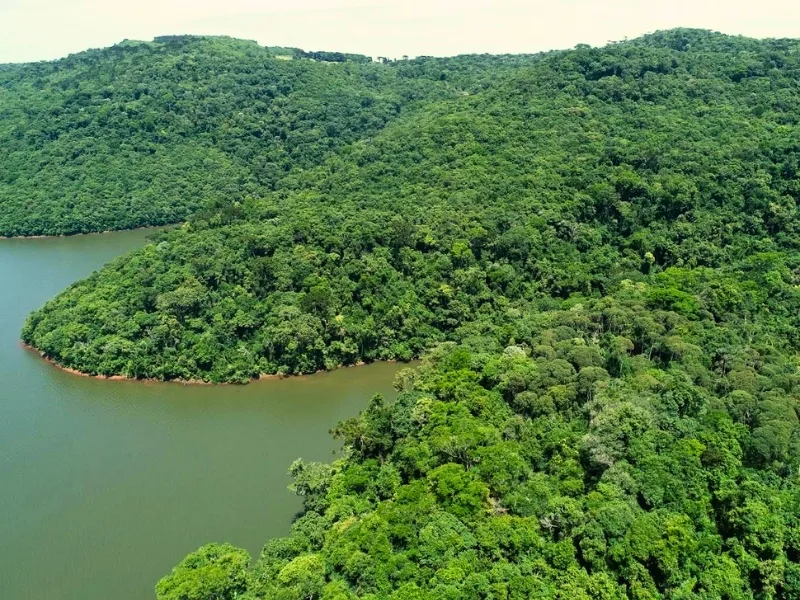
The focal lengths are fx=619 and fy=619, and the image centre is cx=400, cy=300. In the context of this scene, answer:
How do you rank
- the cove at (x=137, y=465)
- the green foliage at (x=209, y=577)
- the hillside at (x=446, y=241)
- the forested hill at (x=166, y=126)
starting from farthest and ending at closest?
1. the forested hill at (x=166, y=126)
2. the hillside at (x=446, y=241)
3. the cove at (x=137, y=465)
4. the green foliage at (x=209, y=577)

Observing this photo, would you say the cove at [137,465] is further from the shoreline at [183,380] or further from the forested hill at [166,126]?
the forested hill at [166,126]

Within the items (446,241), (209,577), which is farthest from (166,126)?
(209,577)

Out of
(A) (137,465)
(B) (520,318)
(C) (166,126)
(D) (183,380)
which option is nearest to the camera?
(A) (137,465)

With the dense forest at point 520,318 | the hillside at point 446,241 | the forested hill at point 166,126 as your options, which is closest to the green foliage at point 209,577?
the dense forest at point 520,318

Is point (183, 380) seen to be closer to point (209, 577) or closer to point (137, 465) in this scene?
point (137, 465)

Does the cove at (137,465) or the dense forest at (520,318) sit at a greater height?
the dense forest at (520,318)

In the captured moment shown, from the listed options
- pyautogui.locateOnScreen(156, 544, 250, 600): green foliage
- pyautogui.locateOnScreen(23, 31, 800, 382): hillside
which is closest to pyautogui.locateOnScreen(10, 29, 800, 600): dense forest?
pyautogui.locateOnScreen(156, 544, 250, 600): green foliage

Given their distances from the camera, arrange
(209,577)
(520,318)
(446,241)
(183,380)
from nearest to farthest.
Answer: (209,577) → (520,318) → (183,380) → (446,241)

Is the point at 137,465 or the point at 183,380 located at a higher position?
the point at 183,380
